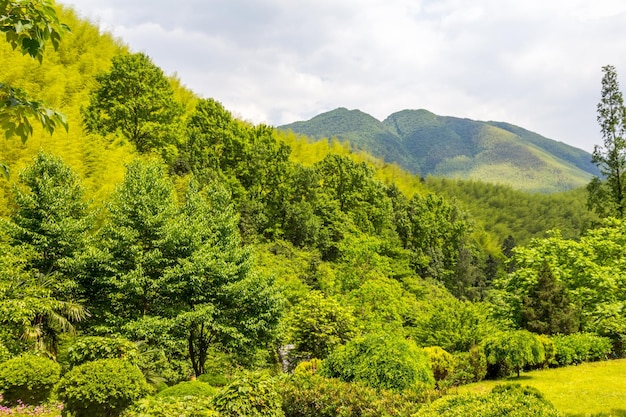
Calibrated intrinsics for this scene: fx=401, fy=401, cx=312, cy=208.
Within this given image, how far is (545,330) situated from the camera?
59.4 feet

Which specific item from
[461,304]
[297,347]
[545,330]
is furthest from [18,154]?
[545,330]

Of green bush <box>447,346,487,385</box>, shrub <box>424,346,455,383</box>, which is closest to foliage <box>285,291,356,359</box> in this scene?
shrub <box>424,346,455,383</box>

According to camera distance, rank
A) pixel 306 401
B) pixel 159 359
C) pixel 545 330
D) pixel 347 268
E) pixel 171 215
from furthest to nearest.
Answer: pixel 347 268, pixel 545 330, pixel 171 215, pixel 159 359, pixel 306 401

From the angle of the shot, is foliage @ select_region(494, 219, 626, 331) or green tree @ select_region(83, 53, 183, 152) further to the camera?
green tree @ select_region(83, 53, 183, 152)

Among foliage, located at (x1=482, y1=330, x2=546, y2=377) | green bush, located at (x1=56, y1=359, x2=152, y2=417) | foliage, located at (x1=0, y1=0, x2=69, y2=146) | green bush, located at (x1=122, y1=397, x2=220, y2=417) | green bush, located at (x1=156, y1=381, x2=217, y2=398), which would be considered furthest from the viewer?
foliage, located at (x1=482, y1=330, x2=546, y2=377)

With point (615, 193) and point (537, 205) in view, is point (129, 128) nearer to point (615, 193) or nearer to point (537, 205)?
point (615, 193)

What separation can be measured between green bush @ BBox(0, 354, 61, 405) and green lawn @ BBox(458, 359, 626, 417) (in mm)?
10572

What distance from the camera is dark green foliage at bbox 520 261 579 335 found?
18.0 m

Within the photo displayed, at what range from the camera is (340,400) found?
26.3ft

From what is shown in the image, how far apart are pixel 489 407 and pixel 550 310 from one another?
1587cm

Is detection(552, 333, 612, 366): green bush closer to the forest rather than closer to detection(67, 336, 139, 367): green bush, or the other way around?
the forest

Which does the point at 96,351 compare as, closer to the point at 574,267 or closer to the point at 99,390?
the point at 99,390

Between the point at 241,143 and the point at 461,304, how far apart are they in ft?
70.0

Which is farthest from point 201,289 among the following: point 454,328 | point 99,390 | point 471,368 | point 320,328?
point 454,328
